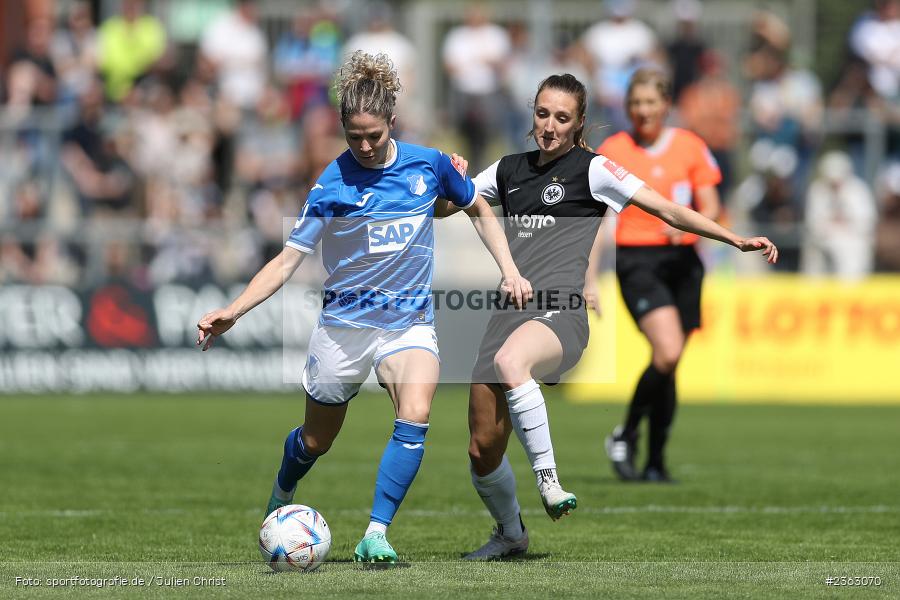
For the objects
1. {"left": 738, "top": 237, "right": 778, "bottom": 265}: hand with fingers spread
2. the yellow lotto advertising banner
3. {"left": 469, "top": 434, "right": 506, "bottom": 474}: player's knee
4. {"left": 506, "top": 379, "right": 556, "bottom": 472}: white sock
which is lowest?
the yellow lotto advertising banner

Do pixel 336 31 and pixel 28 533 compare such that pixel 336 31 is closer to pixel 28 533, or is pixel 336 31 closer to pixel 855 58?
pixel 855 58

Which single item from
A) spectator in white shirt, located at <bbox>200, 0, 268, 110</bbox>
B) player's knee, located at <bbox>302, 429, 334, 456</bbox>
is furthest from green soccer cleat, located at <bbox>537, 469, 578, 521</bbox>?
spectator in white shirt, located at <bbox>200, 0, 268, 110</bbox>

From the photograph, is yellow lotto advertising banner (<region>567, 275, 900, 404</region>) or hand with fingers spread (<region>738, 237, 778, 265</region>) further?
yellow lotto advertising banner (<region>567, 275, 900, 404</region>)

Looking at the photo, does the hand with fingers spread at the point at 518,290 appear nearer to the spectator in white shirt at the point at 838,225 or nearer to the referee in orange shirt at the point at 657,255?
the referee in orange shirt at the point at 657,255

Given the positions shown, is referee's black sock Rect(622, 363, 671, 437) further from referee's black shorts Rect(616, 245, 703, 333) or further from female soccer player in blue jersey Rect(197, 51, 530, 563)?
female soccer player in blue jersey Rect(197, 51, 530, 563)

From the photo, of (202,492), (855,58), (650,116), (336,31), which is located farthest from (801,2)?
(202,492)

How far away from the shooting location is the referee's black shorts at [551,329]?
7.12m

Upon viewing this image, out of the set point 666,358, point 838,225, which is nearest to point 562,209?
point 666,358

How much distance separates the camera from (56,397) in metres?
17.6

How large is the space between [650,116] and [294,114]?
10.1 m

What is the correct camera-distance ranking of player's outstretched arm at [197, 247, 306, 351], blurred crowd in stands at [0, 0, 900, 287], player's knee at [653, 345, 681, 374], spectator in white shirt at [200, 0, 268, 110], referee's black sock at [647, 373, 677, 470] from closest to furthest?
player's outstretched arm at [197, 247, 306, 351], player's knee at [653, 345, 681, 374], referee's black sock at [647, 373, 677, 470], blurred crowd in stands at [0, 0, 900, 287], spectator in white shirt at [200, 0, 268, 110]

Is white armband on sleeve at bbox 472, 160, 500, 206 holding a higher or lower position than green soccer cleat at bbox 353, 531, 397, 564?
higher

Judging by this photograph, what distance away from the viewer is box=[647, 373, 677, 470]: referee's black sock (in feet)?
34.5

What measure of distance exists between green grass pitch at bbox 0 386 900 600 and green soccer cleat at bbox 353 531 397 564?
100mm
